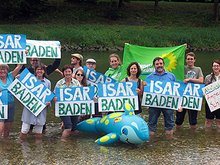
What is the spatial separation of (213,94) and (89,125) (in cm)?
279

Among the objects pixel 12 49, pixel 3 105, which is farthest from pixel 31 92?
pixel 12 49

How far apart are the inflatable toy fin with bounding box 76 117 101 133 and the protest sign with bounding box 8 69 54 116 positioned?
103cm

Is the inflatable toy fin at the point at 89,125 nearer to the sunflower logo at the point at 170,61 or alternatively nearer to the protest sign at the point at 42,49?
the protest sign at the point at 42,49

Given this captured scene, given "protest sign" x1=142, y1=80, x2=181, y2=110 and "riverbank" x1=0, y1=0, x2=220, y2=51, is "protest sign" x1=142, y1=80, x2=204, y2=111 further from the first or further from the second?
"riverbank" x1=0, y1=0, x2=220, y2=51

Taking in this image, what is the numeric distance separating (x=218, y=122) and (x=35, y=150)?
4.39 metres

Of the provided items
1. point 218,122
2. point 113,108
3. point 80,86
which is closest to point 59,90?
point 80,86

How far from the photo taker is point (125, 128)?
9.42 metres

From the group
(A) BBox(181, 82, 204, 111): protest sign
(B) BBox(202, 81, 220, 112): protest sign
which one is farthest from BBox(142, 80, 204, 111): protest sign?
(B) BBox(202, 81, 220, 112): protest sign

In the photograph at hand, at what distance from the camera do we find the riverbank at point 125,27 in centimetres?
3566

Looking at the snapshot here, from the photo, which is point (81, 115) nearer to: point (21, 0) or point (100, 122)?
point (100, 122)

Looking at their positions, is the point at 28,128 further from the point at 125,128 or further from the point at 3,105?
the point at 125,128

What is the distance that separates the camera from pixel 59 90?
1016 cm

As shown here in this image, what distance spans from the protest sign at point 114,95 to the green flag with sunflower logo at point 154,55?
5.48 ft

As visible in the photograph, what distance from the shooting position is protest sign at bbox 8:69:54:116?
9.91 metres
